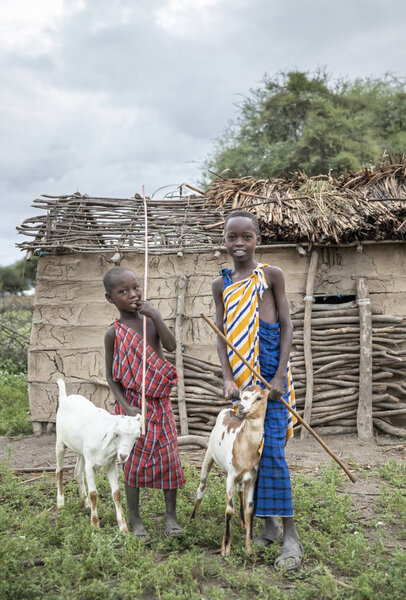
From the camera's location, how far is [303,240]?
6.13m

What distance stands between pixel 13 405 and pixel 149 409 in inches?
195

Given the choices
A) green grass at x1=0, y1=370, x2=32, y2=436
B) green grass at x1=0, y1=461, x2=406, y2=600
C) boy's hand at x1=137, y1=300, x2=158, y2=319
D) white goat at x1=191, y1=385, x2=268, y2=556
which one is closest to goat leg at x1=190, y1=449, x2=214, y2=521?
green grass at x1=0, y1=461, x2=406, y2=600

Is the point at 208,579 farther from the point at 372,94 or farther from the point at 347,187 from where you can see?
the point at 372,94

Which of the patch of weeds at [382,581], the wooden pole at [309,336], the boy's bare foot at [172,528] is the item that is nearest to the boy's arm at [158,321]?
the boy's bare foot at [172,528]

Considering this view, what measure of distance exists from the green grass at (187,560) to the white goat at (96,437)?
225 millimetres

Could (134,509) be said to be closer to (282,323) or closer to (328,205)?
(282,323)

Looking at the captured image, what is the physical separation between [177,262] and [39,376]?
210cm

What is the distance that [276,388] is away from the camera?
9.97ft

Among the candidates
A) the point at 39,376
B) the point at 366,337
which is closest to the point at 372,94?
the point at 366,337

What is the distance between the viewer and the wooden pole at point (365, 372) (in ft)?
19.5

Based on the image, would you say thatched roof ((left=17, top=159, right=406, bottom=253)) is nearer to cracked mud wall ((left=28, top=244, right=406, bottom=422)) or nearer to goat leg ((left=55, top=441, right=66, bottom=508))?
cracked mud wall ((left=28, top=244, right=406, bottom=422))

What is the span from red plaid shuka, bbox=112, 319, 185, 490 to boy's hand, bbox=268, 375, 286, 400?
0.62m

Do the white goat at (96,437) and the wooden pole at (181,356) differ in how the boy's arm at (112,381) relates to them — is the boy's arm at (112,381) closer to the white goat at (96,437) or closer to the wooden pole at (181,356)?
the white goat at (96,437)

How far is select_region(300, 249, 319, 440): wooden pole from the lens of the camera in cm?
596
